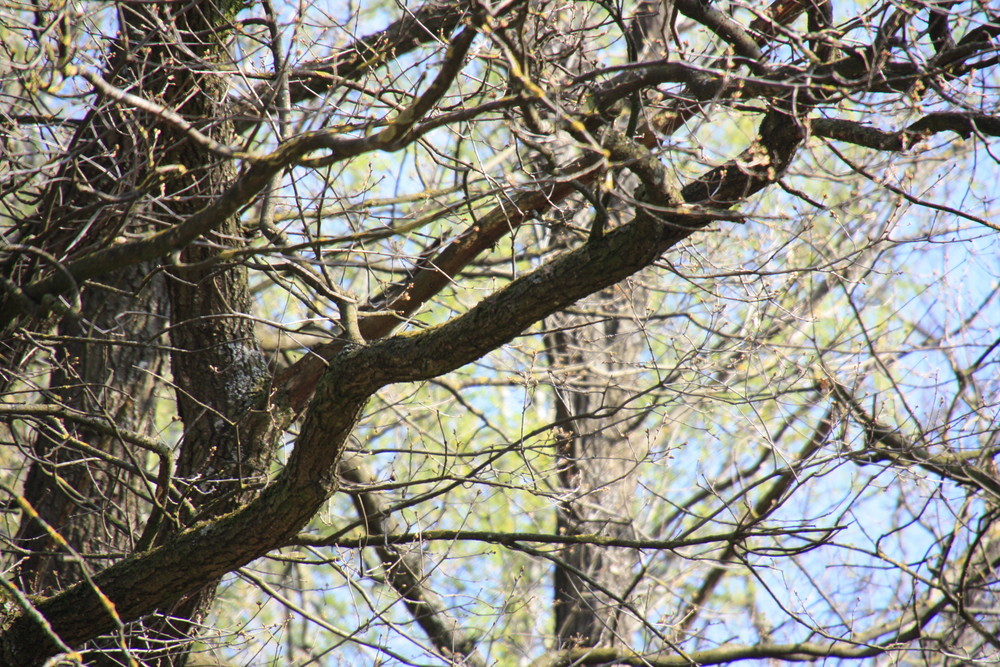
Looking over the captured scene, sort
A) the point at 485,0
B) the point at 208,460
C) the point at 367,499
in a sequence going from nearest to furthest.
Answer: the point at 485,0 → the point at 208,460 → the point at 367,499

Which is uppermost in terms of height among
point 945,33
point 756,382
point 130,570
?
point 756,382

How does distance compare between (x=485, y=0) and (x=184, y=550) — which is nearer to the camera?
(x=485, y=0)

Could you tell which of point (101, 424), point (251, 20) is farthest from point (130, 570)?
point (251, 20)

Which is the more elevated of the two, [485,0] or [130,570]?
[485,0]

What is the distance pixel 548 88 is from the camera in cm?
305

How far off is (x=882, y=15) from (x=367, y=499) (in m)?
4.02

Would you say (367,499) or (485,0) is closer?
(485,0)

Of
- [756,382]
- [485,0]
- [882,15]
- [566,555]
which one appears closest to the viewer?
[485,0]

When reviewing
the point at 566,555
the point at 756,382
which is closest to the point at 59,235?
the point at 756,382

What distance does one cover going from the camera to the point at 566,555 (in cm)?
750

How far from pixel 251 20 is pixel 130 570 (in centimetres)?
258

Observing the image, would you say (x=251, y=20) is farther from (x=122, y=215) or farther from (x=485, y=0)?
(x=485, y=0)

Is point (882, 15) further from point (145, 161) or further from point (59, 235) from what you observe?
point (59, 235)

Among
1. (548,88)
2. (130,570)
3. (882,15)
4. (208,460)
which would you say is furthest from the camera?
(208,460)
